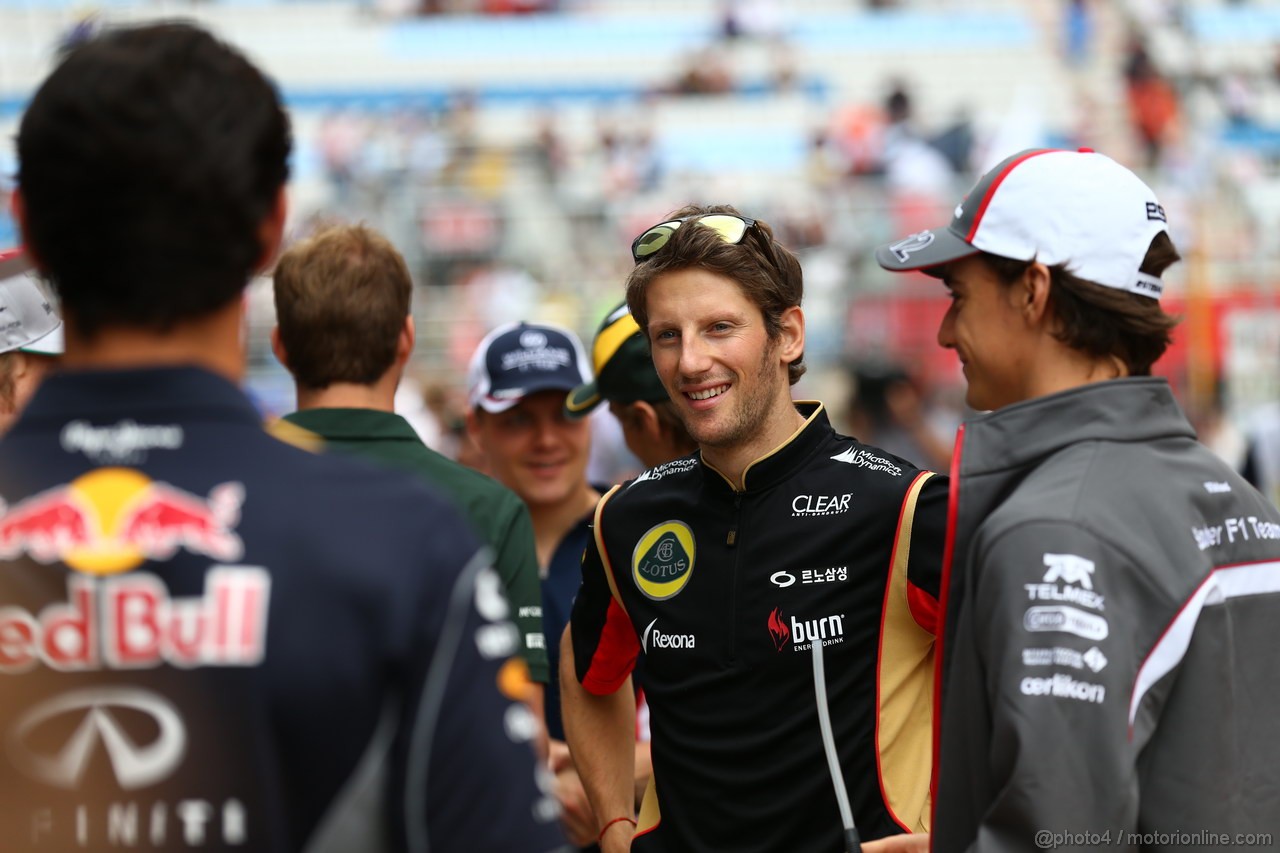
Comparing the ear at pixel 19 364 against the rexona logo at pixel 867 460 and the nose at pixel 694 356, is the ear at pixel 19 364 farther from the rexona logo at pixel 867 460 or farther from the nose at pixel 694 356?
the rexona logo at pixel 867 460

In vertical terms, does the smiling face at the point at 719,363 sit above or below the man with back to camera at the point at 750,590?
above

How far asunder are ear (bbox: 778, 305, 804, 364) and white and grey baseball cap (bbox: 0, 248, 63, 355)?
150cm

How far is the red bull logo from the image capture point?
5.20 feet

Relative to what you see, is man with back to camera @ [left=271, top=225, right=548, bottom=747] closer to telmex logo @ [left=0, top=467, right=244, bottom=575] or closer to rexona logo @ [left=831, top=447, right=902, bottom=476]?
rexona logo @ [left=831, top=447, right=902, bottom=476]

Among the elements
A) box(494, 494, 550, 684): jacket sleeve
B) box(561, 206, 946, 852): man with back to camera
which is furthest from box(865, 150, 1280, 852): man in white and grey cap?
box(494, 494, 550, 684): jacket sleeve

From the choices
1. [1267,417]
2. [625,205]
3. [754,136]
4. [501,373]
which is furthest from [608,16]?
[501,373]

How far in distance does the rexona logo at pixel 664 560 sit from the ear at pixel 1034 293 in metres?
0.94

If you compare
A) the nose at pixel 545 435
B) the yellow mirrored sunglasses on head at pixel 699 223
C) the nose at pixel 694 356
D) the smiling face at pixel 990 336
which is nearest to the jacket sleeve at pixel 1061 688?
the smiling face at pixel 990 336

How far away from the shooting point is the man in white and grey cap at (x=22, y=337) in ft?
10.5

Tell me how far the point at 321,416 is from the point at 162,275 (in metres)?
1.39

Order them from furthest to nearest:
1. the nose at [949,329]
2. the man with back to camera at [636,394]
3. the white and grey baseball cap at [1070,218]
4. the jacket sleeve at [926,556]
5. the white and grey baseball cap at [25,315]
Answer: the man with back to camera at [636,394], the white and grey baseball cap at [25,315], the jacket sleeve at [926,556], the nose at [949,329], the white and grey baseball cap at [1070,218]

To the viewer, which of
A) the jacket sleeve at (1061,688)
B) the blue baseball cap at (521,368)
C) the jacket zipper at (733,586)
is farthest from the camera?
the blue baseball cap at (521,368)

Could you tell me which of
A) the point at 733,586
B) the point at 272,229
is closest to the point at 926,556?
the point at 733,586

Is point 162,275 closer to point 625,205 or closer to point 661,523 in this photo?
point 661,523
